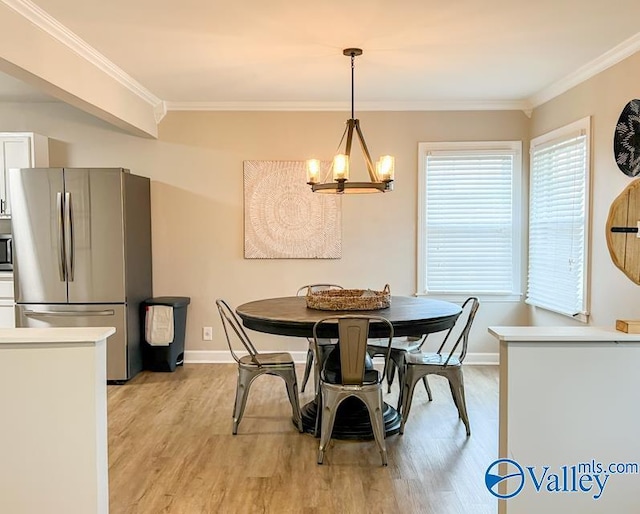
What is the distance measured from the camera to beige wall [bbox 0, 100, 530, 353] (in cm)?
506

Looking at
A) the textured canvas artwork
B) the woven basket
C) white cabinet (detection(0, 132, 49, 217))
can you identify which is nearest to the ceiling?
white cabinet (detection(0, 132, 49, 217))

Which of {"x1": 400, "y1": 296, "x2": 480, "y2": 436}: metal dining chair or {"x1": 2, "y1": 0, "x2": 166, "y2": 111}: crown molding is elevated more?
{"x1": 2, "y1": 0, "x2": 166, "y2": 111}: crown molding

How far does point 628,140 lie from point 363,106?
7.74ft

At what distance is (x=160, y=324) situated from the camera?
4.74m

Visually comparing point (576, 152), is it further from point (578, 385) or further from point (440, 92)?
point (578, 385)

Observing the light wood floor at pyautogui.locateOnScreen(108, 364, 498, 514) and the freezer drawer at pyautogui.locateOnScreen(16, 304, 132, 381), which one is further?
the freezer drawer at pyautogui.locateOnScreen(16, 304, 132, 381)

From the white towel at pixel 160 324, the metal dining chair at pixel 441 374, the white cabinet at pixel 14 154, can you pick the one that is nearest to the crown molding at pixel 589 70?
the metal dining chair at pixel 441 374

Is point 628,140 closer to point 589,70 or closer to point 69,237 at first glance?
point 589,70

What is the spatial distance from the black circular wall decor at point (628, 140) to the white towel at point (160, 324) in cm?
372

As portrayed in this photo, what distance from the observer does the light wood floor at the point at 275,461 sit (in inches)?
101

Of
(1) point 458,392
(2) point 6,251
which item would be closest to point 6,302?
(2) point 6,251

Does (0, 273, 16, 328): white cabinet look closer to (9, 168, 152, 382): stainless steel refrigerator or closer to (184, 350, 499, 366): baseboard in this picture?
(9, 168, 152, 382): stainless steel refrigerator

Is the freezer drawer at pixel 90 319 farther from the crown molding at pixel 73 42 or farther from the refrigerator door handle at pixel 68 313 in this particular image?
the crown molding at pixel 73 42

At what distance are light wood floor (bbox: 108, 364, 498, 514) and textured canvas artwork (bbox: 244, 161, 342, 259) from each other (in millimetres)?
1463
